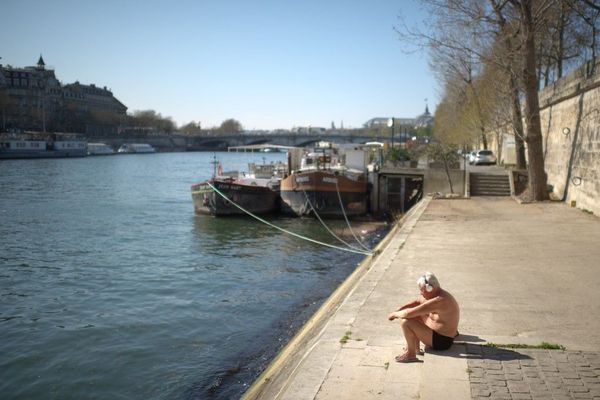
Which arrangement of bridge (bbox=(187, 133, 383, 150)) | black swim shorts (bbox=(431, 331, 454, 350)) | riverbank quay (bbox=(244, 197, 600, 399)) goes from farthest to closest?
bridge (bbox=(187, 133, 383, 150)) < black swim shorts (bbox=(431, 331, 454, 350)) < riverbank quay (bbox=(244, 197, 600, 399))

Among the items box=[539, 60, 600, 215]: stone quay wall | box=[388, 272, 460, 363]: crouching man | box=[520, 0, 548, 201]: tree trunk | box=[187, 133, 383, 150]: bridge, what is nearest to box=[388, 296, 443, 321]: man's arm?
box=[388, 272, 460, 363]: crouching man

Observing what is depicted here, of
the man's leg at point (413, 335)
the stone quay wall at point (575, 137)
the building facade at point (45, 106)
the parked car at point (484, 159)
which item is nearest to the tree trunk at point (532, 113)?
the stone quay wall at point (575, 137)

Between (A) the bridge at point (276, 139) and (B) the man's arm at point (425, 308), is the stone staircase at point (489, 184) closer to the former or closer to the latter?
(B) the man's arm at point (425, 308)

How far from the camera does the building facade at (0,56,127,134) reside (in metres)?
125

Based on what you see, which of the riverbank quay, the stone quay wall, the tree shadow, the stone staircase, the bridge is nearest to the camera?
the riverbank quay

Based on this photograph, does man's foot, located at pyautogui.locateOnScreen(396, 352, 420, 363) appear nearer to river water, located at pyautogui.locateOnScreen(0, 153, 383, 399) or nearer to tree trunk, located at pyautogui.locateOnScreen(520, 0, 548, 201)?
river water, located at pyautogui.locateOnScreen(0, 153, 383, 399)

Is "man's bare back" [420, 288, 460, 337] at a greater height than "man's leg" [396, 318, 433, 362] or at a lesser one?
greater

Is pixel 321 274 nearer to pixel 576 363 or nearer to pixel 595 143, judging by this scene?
pixel 595 143

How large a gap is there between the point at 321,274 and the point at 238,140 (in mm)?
131935

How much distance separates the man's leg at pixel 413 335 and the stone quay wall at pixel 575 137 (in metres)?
13.8

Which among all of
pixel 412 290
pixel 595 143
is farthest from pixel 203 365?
pixel 595 143

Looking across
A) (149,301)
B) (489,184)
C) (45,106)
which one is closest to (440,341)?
(149,301)

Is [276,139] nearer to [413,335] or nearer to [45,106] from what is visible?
[45,106]

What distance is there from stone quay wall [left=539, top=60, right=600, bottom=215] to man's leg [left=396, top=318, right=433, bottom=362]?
13767 mm
